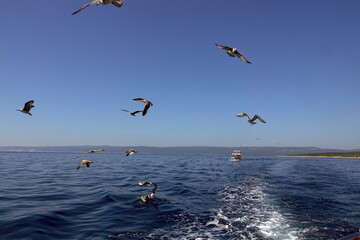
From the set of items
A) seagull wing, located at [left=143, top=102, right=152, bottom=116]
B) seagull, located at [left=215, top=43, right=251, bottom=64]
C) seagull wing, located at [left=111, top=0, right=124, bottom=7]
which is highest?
seagull wing, located at [left=111, top=0, right=124, bottom=7]

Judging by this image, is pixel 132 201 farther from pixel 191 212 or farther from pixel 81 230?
pixel 81 230

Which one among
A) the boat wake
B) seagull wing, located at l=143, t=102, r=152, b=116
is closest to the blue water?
the boat wake

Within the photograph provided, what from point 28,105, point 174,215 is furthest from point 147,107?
point 174,215

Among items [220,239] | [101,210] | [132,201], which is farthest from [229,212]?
[101,210]

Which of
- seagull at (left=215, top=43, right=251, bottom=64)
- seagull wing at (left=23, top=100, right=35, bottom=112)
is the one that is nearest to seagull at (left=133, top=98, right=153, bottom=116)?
seagull at (left=215, top=43, right=251, bottom=64)

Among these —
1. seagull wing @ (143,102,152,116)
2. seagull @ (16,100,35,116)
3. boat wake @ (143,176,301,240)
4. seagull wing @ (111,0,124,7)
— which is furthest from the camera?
boat wake @ (143,176,301,240)

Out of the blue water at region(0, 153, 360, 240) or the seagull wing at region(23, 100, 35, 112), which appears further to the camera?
the blue water at region(0, 153, 360, 240)

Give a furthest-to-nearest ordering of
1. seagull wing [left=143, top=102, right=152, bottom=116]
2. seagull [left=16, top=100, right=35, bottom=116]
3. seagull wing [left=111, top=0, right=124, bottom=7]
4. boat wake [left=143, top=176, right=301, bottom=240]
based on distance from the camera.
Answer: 1. boat wake [left=143, top=176, right=301, bottom=240]
2. seagull [left=16, top=100, right=35, bottom=116]
3. seagull wing [left=143, top=102, right=152, bottom=116]
4. seagull wing [left=111, top=0, right=124, bottom=7]

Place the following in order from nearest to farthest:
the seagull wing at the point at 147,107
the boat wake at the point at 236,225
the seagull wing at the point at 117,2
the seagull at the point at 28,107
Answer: the seagull wing at the point at 117,2, the seagull wing at the point at 147,107, the seagull at the point at 28,107, the boat wake at the point at 236,225

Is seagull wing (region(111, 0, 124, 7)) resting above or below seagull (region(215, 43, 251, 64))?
above

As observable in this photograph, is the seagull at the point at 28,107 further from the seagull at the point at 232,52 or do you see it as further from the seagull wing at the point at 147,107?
the seagull at the point at 232,52

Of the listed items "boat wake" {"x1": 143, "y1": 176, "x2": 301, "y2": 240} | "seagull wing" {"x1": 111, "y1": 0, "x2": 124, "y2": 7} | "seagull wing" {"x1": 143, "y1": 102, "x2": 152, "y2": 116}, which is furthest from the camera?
"boat wake" {"x1": 143, "y1": 176, "x2": 301, "y2": 240}

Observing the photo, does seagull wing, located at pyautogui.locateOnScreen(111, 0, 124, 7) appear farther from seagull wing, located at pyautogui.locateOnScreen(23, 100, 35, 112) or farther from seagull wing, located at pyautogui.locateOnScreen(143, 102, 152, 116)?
seagull wing, located at pyautogui.locateOnScreen(23, 100, 35, 112)

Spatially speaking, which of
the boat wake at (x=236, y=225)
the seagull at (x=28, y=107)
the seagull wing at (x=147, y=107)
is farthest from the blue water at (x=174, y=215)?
the seagull wing at (x=147, y=107)
